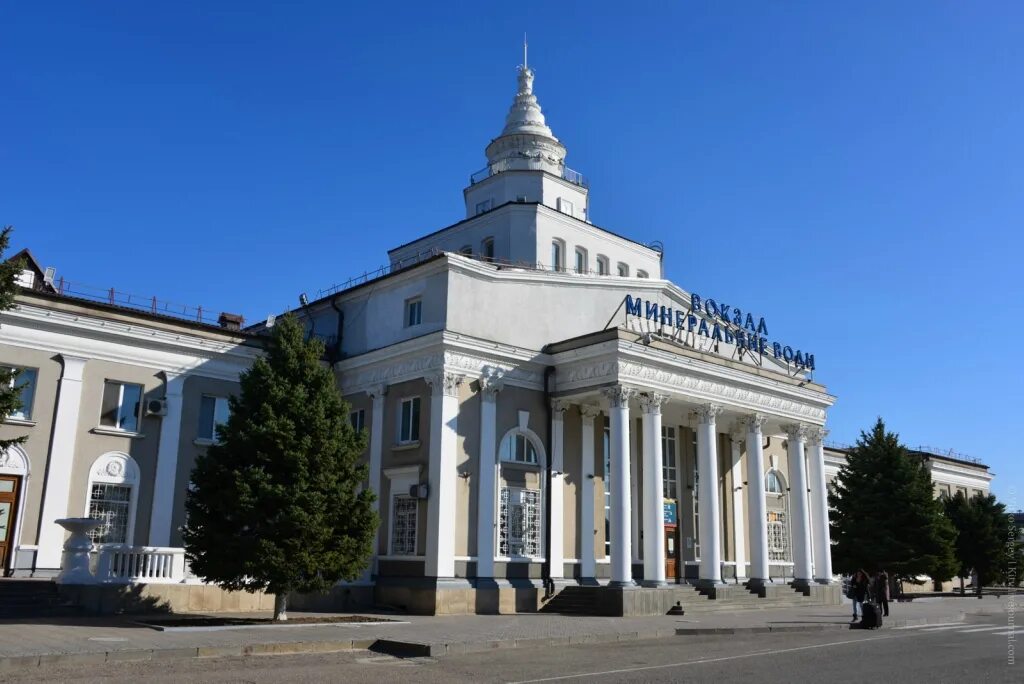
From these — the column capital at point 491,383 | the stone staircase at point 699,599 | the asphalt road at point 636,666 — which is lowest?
the asphalt road at point 636,666

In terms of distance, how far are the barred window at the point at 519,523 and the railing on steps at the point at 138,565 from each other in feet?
30.6

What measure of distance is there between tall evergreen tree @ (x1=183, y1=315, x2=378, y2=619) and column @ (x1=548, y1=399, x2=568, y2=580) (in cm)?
830

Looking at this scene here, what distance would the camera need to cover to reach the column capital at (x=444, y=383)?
84.4 feet

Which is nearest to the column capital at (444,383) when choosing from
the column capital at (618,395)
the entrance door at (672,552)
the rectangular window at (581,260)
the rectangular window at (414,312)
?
the rectangular window at (414,312)

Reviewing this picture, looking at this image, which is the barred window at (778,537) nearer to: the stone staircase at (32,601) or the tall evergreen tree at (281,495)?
the tall evergreen tree at (281,495)

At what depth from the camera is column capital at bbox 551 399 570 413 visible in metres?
28.4

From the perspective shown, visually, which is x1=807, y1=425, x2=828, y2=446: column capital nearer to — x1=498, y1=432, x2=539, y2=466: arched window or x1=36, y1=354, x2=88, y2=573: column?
x1=498, y1=432, x2=539, y2=466: arched window

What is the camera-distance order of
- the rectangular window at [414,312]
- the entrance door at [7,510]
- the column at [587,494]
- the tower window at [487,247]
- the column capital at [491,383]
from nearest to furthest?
1. the entrance door at [7,510]
2. the column capital at [491,383]
3. the column at [587,494]
4. the rectangular window at [414,312]
5. the tower window at [487,247]

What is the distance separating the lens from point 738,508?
114 ft

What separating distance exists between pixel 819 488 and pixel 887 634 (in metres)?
15.0

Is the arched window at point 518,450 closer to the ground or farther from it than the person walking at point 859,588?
farther from it

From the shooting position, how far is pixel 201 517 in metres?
19.5

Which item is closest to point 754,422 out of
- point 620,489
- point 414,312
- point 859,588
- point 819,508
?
point 819,508

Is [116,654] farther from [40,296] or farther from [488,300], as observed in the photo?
[488,300]
